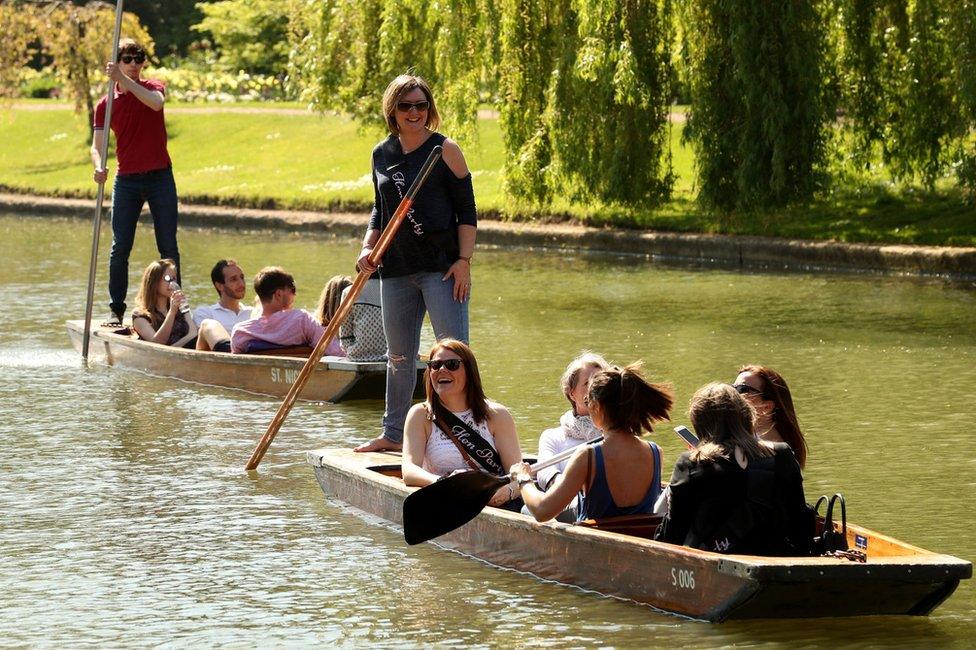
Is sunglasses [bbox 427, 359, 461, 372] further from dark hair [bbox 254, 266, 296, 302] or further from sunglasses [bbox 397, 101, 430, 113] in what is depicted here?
dark hair [bbox 254, 266, 296, 302]

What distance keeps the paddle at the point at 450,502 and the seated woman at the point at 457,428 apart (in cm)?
47

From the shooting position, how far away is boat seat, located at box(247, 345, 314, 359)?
1256cm

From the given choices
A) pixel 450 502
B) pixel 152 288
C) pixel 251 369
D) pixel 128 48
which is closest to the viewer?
pixel 450 502

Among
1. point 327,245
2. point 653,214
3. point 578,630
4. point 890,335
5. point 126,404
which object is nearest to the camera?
point 578,630

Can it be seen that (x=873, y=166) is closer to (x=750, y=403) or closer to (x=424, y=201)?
(x=424, y=201)

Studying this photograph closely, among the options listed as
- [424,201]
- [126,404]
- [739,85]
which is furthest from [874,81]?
[424,201]

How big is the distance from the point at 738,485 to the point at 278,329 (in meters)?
6.47

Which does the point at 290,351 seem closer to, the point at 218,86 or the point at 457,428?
the point at 457,428

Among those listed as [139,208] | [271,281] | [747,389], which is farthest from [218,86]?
[747,389]

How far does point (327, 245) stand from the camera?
84.9 feet

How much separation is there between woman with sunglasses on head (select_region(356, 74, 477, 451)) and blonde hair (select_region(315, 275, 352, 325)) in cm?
227

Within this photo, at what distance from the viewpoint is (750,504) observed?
6496 mm

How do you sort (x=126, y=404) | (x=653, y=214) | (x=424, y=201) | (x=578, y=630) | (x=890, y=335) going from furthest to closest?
1. (x=653, y=214)
2. (x=890, y=335)
3. (x=126, y=404)
4. (x=424, y=201)
5. (x=578, y=630)

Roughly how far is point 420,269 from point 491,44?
43.1 ft
